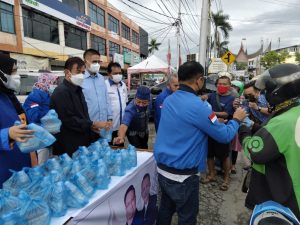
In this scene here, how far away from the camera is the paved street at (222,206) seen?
3240mm

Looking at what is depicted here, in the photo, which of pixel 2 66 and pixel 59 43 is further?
pixel 59 43

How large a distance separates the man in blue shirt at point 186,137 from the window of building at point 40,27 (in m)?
18.9

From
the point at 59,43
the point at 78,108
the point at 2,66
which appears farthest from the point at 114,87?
the point at 59,43

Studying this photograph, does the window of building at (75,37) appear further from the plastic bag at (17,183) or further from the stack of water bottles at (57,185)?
the plastic bag at (17,183)

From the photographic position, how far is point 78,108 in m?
2.90

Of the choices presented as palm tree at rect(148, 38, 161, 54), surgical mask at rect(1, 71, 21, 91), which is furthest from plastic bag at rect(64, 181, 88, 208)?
palm tree at rect(148, 38, 161, 54)

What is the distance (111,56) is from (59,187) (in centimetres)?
3399

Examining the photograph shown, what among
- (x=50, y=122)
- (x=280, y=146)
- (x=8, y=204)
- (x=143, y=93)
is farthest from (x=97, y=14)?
(x=280, y=146)

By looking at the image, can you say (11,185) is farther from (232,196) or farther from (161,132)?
(232,196)

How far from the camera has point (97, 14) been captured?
3036 centimetres

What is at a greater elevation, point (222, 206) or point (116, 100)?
point (116, 100)

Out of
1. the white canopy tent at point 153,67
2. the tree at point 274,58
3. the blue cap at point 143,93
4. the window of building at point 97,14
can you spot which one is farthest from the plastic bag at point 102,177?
the tree at point 274,58

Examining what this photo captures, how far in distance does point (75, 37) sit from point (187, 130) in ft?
84.4

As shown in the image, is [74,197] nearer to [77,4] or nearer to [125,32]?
[77,4]
